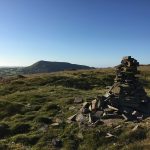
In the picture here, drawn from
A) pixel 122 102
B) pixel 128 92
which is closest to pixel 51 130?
pixel 122 102

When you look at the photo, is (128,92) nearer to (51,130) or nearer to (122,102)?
(122,102)

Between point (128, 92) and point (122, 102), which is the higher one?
point (128, 92)

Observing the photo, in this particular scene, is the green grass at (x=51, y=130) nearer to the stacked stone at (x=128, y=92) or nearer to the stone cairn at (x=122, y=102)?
the stone cairn at (x=122, y=102)

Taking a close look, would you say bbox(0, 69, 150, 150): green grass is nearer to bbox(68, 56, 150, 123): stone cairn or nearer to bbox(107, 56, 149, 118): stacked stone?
bbox(68, 56, 150, 123): stone cairn

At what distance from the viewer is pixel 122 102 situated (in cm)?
3506

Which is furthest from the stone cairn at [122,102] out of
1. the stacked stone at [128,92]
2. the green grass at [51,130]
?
the green grass at [51,130]

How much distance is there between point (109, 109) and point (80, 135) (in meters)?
6.03

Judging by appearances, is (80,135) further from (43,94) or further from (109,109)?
(43,94)

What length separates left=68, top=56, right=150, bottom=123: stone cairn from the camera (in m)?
32.9

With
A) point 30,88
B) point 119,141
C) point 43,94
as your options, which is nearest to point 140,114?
point 119,141

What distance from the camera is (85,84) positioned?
63844 mm

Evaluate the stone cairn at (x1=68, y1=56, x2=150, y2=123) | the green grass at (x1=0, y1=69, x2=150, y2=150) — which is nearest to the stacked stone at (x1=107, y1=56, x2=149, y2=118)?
the stone cairn at (x1=68, y1=56, x2=150, y2=123)

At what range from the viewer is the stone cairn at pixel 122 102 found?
3294 cm

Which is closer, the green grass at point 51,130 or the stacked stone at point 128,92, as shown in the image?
the green grass at point 51,130
